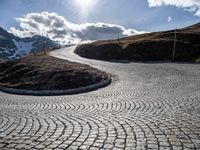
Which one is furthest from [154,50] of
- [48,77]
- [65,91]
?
[65,91]

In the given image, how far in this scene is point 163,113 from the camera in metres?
11.0

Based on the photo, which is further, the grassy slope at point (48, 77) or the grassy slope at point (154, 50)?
the grassy slope at point (154, 50)

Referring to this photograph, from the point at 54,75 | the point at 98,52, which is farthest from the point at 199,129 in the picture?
the point at 98,52

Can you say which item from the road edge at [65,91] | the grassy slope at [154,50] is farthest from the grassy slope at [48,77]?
the grassy slope at [154,50]

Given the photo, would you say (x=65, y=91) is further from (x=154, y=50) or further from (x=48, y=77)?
(x=154, y=50)

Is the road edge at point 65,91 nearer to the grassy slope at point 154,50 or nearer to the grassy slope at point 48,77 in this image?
the grassy slope at point 48,77

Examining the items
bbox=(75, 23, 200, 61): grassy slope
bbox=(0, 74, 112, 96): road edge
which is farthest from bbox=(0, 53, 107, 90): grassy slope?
bbox=(75, 23, 200, 61): grassy slope

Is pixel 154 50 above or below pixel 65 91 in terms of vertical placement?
above

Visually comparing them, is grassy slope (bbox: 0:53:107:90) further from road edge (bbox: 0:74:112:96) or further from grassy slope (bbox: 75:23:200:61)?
grassy slope (bbox: 75:23:200:61)

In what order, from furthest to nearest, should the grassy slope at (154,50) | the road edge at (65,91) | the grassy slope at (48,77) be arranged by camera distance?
the grassy slope at (154,50)
the grassy slope at (48,77)
the road edge at (65,91)

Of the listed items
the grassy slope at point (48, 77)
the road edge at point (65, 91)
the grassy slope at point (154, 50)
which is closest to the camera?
the road edge at point (65, 91)

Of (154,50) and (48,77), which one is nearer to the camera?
(48,77)

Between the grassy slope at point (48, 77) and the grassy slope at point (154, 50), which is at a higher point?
the grassy slope at point (154, 50)

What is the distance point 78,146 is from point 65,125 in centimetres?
236
